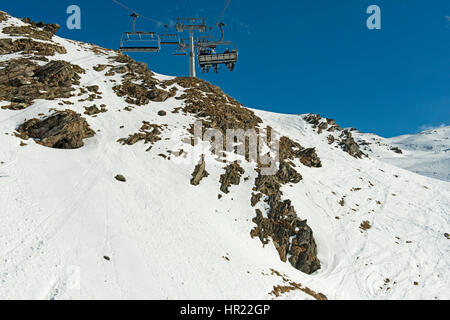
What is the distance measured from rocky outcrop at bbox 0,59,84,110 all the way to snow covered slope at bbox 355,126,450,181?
2549 inches

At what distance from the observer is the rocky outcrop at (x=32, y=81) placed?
2384 centimetres

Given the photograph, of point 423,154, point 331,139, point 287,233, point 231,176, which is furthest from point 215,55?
point 423,154

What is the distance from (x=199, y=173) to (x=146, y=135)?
6.57 meters

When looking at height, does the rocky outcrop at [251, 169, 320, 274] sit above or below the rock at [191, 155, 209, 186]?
below

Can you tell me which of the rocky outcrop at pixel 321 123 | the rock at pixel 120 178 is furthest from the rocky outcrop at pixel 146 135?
the rocky outcrop at pixel 321 123

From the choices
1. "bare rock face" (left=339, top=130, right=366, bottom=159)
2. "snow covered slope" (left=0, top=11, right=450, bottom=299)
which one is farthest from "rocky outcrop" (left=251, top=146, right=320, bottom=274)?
"bare rock face" (left=339, top=130, right=366, bottom=159)

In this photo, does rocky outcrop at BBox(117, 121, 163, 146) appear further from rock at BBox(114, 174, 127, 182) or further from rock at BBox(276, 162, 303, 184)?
rock at BBox(276, 162, 303, 184)

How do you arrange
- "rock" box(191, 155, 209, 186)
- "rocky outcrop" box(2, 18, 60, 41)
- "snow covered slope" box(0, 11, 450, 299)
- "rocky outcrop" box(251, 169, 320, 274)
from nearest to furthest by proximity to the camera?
"snow covered slope" box(0, 11, 450, 299)
"rocky outcrop" box(251, 169, 320, 274)
"rock" box(191, 155, 209, 186)
"rocky outcrop" box(2, 18, 60, 41)

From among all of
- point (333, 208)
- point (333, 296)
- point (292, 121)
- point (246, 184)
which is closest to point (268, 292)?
point (333, 296)

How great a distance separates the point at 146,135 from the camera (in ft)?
78.2

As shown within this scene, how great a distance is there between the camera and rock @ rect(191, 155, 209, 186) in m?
20.7

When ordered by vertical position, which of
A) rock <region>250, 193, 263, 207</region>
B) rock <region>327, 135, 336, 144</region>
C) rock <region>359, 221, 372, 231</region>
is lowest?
rock <region>359, 221, 372, 231</region>

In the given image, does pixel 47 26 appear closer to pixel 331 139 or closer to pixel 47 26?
pixel 47 26

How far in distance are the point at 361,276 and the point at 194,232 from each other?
38.6 feet
